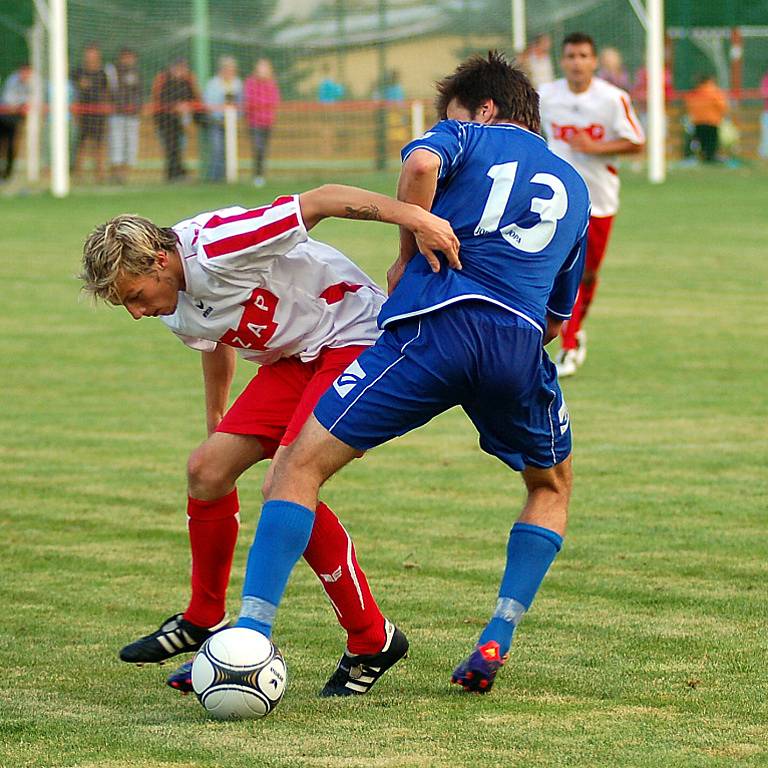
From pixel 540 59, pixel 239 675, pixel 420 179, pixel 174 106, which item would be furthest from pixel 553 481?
pixel 174 106

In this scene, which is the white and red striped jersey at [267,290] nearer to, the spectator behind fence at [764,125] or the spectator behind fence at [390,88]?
the spectator behind fence at [390,88]

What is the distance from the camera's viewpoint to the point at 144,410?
10.2 metres

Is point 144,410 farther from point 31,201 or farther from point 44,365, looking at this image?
point 31,201

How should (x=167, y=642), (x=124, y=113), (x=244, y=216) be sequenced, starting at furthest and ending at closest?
(x=124, y=113), (x=167, y=642), (x=244, y=216)

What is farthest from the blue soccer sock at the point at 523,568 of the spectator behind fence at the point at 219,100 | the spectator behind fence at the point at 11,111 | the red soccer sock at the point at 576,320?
the spectator behind fence at the point at 219,100

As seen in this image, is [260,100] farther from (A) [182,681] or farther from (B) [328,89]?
(A) [182,681]

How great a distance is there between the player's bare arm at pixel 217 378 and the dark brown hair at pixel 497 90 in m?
1.13

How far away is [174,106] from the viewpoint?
3002 centimetres

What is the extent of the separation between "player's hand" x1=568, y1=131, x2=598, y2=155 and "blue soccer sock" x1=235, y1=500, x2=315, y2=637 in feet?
26.8

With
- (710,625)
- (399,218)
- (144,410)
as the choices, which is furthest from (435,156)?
(144,410)

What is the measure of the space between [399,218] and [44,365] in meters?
7.93

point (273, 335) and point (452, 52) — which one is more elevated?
point (452, 52)

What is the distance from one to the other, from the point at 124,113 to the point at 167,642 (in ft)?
82.5

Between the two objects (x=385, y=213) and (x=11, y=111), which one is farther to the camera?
(x=11, y=111)
